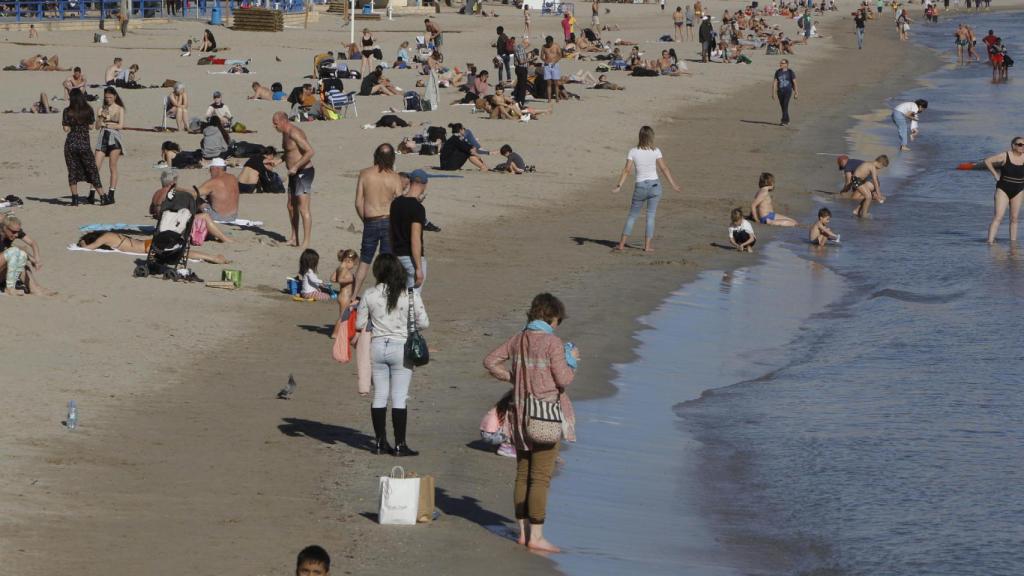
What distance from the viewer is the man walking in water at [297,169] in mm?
15914

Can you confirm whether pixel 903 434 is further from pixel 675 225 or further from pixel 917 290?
pixel 675 225

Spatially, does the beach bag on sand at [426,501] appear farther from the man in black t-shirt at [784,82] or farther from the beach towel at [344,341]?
the man in black t-shirt at [784,82]

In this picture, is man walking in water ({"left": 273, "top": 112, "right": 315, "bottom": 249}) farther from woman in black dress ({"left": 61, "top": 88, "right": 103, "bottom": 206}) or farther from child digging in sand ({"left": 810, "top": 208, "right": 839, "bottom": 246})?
child digging in sand ({"left": 810, "top": 208, "right": 839, "bottom": 246})

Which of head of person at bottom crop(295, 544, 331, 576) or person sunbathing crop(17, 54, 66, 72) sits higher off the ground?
head of person at bottom crop(295, 544, 331, 576)

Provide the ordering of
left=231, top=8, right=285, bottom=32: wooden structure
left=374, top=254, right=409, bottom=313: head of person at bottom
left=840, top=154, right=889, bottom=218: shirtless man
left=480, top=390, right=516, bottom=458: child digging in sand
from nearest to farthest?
1. left=374, top=254, right=409, bottom=313: head of person at bottom
2. left=480, top=390, right=516, bottom=458: child digging in sand
3. left=840, top=154, right=889, bottom=218: shirtless man
4. left=231, top=8, right=285, bottom=32: wooden structure

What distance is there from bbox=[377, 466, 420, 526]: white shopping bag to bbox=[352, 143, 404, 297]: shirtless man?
4283 mm

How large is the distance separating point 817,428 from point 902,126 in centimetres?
2111

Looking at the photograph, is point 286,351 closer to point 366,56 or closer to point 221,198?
point 221,198

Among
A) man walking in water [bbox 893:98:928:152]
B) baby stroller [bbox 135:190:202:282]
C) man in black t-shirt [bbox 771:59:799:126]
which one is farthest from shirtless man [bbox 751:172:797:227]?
man in black t-shirt [bbox 771:59:799:126]

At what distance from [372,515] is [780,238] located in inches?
525

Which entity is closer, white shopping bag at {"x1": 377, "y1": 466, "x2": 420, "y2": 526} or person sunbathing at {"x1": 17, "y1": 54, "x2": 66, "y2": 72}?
white shopping bag at {"x1": 377, "y1": 466, "x2": 420, "y2": 526}

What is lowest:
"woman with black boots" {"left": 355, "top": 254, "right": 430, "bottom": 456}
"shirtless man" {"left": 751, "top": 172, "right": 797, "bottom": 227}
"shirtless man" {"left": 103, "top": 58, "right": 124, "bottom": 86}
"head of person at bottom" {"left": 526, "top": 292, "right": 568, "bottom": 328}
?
"shirtless man" {"left": 751, "top": 172, "right": 797, "bottom": 227}

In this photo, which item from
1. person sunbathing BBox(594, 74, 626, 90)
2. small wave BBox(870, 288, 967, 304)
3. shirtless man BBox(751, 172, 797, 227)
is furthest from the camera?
person sunbathing BBox(594, 74, 626, 90)

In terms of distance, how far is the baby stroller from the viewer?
15000mm
